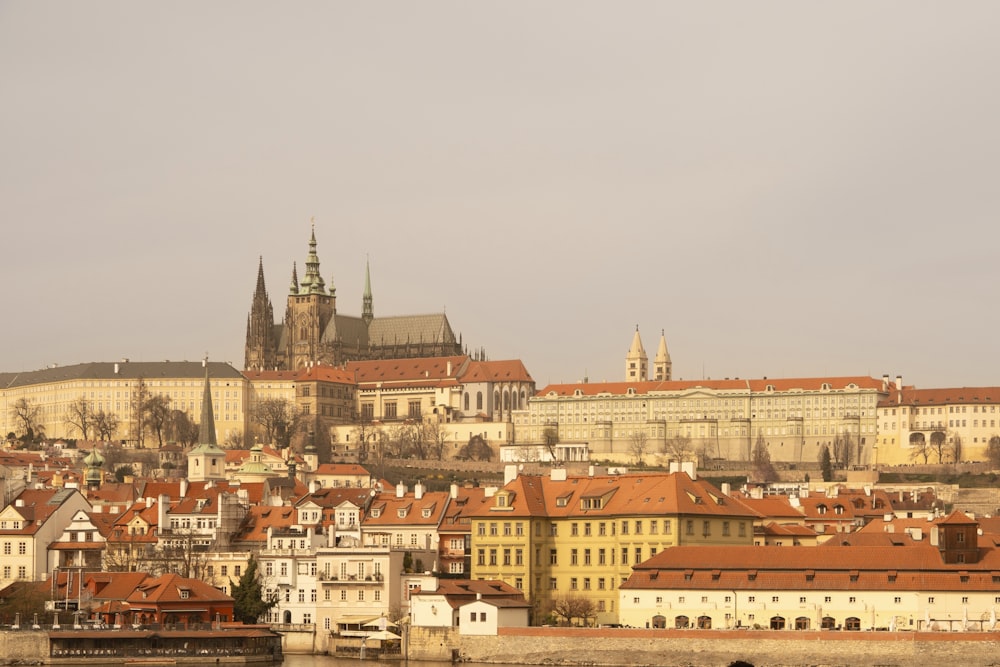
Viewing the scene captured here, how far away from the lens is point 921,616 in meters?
74.1

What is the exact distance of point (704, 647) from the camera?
241 ft

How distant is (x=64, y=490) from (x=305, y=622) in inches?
720

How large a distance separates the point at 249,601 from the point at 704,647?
20388 millimetres

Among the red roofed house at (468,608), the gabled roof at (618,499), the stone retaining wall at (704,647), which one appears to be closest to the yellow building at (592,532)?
the gabled roof at (618,499)

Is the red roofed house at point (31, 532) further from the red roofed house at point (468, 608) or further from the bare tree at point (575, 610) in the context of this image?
the bare tree at point (575, 610)

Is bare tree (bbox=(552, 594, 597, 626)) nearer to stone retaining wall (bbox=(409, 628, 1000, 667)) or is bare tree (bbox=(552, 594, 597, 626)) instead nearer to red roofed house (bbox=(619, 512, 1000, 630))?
red roofed house (bbox=(619, 512, 1000, 630))

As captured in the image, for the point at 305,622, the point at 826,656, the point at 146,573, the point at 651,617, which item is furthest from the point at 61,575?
the point at 826,656

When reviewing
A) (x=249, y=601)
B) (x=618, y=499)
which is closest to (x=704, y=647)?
(x=618, y=499)

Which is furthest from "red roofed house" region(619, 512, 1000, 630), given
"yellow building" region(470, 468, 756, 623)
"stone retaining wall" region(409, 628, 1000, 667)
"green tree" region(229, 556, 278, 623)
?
"green tree" region(229, 556, 278, 623)

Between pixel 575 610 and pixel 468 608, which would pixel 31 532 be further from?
pixel 575 610

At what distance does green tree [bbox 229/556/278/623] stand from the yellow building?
8.89 metres

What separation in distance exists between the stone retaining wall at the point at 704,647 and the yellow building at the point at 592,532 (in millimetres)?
7248

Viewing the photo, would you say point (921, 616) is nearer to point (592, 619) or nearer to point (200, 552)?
point (592, 619)

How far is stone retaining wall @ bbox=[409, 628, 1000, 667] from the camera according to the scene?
230ft
